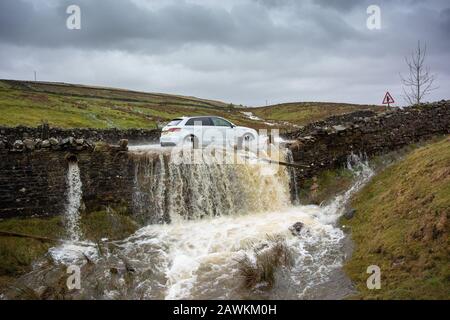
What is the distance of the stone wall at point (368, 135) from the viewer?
65.7 feet

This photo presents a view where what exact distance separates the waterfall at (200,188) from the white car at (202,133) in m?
2.13

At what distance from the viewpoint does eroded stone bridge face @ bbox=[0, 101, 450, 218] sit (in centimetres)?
1422

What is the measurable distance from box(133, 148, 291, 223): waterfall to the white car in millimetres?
2135

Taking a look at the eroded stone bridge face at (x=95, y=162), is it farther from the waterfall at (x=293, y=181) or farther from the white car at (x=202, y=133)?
the white car at (x=202, y=133)

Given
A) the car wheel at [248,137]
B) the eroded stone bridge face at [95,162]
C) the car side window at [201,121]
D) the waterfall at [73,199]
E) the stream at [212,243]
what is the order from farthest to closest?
1. the car wheel at [248,137]
2. the car side window at [201,121]
3. the waterfall at [73,199]
4. the eroded stone bridge face at [95,162]
5. the stream at [212,243]

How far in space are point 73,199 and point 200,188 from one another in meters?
4.91

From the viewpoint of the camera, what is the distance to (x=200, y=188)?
1731cm

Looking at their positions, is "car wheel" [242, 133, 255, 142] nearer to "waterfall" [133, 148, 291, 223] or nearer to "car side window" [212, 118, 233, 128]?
"car side window" [212, 118, 233, 128]

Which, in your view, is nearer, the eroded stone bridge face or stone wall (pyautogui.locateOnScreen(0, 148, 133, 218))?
stone wall (pyautogui.locateOnScreen(0, 148, 133, 218))

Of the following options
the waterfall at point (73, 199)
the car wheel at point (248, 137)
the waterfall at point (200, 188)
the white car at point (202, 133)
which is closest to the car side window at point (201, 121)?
the white car at point (202, 133)

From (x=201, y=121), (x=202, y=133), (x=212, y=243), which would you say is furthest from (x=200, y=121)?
(x=212, y=243)

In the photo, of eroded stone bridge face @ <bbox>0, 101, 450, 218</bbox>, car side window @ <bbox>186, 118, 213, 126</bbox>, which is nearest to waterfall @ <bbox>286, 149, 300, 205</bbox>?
eroded stone bridge face @ <bbox>0, 101, 450, 218</bbox>
